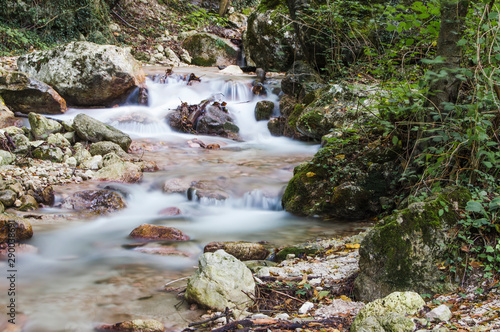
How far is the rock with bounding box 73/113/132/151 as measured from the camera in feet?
26.9

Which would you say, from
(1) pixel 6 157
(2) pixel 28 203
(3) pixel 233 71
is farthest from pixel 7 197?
(3) pixel 233 71

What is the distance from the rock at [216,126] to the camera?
11.1 m

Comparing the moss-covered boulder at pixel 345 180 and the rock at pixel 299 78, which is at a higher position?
the rock at pixel 299 78

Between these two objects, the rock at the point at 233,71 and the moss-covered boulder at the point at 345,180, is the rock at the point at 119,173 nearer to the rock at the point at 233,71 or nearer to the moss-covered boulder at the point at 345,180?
the moss-covered boulder at the point at 345,180

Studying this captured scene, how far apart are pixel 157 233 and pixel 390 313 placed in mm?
3407

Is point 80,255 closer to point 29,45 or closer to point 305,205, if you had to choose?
point 305,205

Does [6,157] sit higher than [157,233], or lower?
higher

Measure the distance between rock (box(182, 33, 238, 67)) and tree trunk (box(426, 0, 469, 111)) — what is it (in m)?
16.4

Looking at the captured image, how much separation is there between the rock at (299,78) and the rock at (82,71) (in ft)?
15.9

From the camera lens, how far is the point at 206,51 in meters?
19.2

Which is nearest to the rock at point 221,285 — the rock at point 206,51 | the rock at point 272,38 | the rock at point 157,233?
the rock at point 157,233

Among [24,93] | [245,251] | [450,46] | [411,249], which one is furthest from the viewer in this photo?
[24,93]

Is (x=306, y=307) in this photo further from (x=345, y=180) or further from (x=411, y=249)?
(x=345, y=180)

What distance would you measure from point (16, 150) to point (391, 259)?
709 cm
